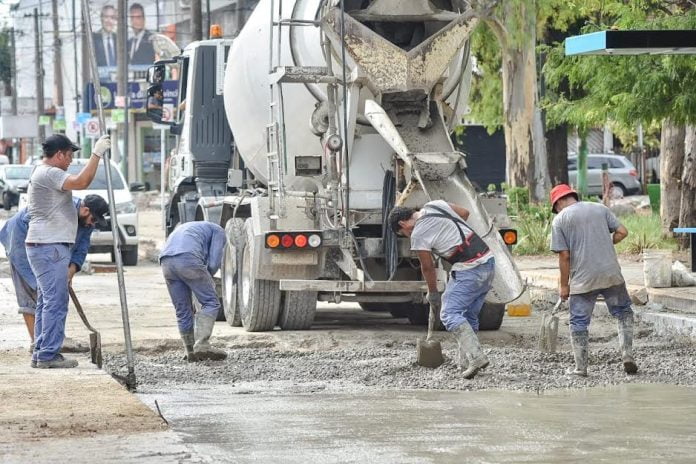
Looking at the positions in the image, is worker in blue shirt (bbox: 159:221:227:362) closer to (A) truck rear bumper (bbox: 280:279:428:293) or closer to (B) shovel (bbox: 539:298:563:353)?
(A) truck rear bumper (bbox: 280:279:428:293)

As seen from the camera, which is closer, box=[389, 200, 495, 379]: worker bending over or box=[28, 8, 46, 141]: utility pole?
box=[389, 200, 495, 379]: worker bending over

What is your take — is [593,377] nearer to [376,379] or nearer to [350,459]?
[376,379]

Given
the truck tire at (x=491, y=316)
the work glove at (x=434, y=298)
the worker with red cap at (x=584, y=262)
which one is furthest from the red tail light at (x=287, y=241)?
the worker with red cap at (x=584, y=262)

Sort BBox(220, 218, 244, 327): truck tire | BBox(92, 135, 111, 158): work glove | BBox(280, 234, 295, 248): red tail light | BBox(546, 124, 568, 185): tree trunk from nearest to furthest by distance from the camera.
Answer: BBox(92, 135, 111, 158): work glove, BBox(280, 234, 295, 248): red tail light, BBox(220, 218, 244, 327): truck tire, BBox(546, 124, 568, 185): tree trunk

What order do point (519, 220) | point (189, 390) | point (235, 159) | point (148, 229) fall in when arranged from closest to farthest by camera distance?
1. point (189, 390)
2. point (235, 159)
3. point (519, 220)
4. point (148, 229)

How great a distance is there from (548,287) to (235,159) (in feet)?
15.2

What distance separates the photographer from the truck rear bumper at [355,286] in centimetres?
1327

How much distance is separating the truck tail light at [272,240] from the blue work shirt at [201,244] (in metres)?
1.22

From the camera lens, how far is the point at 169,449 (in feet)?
25.0

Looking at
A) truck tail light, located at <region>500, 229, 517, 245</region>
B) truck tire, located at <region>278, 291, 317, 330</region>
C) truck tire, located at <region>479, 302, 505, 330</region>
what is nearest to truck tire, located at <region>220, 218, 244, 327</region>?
truck tire, located at <region>278, 291, 317, 330</region>

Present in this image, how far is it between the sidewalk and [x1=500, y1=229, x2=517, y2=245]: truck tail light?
1674mm

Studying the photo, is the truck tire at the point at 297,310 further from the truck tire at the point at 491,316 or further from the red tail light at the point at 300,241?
the truck tire at the point at 491,316

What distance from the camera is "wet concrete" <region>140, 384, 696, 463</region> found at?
25.8 feet

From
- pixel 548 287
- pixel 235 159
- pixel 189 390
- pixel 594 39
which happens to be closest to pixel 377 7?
pixel 594 39
